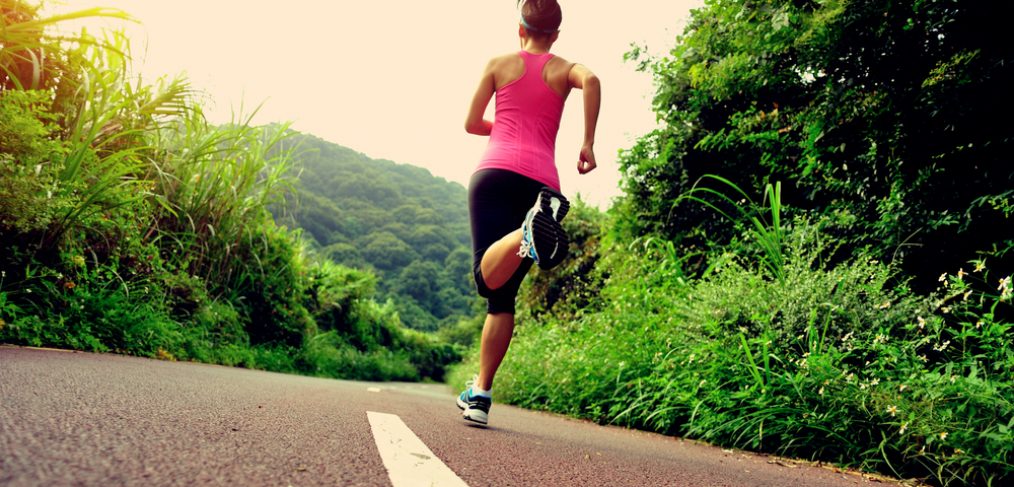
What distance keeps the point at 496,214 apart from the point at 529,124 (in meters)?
0.52

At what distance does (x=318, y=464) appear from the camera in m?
1.56

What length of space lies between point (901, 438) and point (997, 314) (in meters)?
2.00

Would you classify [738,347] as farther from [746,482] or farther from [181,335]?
[181,335]

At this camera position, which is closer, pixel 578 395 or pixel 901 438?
pixel 901 438

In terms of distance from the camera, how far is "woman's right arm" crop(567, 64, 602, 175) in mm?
3105

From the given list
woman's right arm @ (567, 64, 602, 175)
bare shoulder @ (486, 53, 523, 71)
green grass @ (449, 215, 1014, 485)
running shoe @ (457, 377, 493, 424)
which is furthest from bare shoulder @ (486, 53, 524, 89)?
green grass @ (449, 215, 1014, 485)

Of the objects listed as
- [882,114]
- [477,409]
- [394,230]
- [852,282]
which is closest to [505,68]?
[477,409]

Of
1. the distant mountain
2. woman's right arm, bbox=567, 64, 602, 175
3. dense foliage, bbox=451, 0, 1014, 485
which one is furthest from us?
the distant mountain

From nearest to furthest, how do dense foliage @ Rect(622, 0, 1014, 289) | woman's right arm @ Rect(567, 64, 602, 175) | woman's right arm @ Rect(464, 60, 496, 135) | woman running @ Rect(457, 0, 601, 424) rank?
woman running @ Rect(457, 0, 601, 424) → woman's right arm @ Rect(567, 64, 602, 175) → woman's right arm @ Rect(464, 60, 496, 135) → dense foliage @ Rect(622, 0, 1014, 289)

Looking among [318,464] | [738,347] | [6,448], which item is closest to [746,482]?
[318,464]

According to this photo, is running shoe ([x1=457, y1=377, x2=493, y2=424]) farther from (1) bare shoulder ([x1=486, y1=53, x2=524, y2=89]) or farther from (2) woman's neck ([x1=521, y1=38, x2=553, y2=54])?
(2) woman's neck ([x1=521, y1=38, x2=553, y2=54])

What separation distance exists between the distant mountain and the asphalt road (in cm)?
2930

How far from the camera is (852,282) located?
3900 mm

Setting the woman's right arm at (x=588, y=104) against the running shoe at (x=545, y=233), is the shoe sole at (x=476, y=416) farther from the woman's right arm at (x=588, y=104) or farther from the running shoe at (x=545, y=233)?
the woman's right arm at (x=588, y=104)
